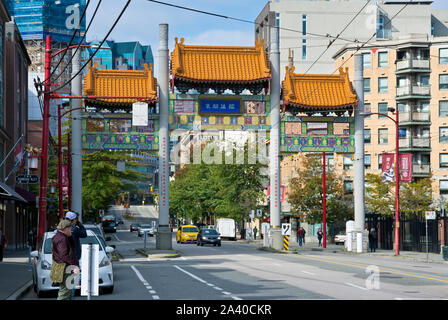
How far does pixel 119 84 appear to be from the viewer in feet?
145

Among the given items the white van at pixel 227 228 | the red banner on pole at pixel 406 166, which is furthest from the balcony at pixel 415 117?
the red banner on pole at pixel 406 166

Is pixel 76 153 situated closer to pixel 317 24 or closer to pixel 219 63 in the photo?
pixel 219 63

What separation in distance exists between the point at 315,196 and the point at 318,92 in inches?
881

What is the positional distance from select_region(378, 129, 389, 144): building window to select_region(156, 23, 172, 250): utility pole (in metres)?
40.5

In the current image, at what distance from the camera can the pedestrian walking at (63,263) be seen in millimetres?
13281

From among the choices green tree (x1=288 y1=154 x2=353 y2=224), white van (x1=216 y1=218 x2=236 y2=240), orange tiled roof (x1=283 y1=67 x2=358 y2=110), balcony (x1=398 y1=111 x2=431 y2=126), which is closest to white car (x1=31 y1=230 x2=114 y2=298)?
orange tiled roof (x1=283 y1=67 x2=358 y2=110)

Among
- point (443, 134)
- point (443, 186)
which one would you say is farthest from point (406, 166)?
point (443, 186)

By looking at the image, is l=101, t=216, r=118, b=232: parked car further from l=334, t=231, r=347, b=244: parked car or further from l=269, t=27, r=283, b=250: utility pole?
l=269, t=27, r=283, b=250: utility pole

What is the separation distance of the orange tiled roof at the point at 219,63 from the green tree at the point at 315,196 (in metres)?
22.2

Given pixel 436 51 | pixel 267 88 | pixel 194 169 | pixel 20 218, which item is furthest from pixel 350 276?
pixel 194 169

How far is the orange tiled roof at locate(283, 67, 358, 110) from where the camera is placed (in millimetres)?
45469

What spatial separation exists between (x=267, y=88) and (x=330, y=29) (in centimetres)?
5503

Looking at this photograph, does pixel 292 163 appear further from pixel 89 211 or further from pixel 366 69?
pixel 89 211

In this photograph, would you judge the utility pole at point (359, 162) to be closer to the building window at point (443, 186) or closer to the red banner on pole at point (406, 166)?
the red banner on pole at point (406, 166)
